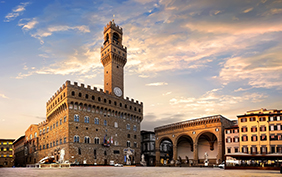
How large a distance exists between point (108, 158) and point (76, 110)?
14.9 meters

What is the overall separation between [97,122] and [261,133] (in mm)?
38227

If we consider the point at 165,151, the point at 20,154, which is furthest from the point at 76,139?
the point at 20,154

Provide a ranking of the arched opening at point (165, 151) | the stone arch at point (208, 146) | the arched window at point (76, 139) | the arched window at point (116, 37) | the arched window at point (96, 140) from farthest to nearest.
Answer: the arched opening at point (165, 151)
the arched window at point (116, 37)
the stone arch at point (208, 146)
the arched window at point (96, 140)
the arched window at point (76, 139)

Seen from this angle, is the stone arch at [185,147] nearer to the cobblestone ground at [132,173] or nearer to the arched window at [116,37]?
the arched window at [116,37]

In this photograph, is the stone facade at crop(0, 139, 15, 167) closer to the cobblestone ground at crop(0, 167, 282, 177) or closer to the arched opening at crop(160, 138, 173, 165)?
Answer: the arched opening at crop(160, 138, 173, 165)

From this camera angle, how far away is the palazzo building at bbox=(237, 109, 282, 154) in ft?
182

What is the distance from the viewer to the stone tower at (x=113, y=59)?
244ft

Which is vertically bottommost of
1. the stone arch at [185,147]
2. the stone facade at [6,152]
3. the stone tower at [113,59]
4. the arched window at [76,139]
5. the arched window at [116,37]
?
the stone facade at [6,152]

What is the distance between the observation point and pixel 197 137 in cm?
6644

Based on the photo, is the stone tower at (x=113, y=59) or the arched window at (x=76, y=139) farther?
the stone tower at (x=113, y=59)

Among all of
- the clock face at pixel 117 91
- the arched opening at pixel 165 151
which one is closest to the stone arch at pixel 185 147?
the arched opening at pixel 165 151

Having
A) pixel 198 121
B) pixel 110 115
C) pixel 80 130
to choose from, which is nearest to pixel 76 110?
pixel 80 130

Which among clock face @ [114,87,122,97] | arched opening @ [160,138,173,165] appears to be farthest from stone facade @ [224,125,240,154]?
clock face @ [114,87,122,97]

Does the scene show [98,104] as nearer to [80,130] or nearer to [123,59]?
[80,130]
